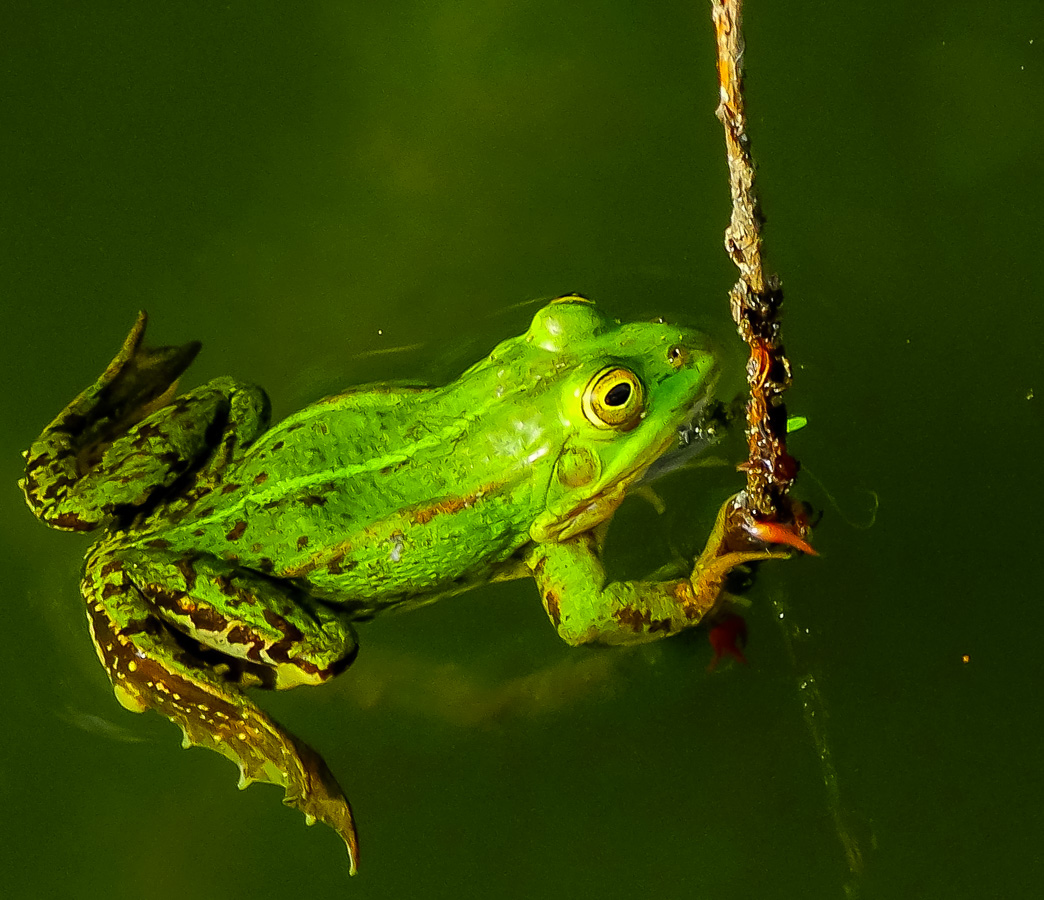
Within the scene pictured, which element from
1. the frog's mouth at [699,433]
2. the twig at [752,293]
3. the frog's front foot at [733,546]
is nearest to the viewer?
the twig at [752,293]

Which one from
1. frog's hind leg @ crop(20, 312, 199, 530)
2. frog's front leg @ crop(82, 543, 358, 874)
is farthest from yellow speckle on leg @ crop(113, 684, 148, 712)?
frog's hind leg @ crop(20, 312, 199, 530)

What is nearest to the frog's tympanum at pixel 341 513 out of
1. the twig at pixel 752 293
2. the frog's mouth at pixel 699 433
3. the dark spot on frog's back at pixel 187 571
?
the dark spot on frog's back at pixel 187 571

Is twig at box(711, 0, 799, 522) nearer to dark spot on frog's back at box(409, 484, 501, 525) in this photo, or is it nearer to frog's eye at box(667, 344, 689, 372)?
frog's eye at box(667, 344, 689, 372)

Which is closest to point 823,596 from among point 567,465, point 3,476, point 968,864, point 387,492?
point 968,864

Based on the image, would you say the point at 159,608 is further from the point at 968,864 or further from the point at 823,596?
the point at 968,864

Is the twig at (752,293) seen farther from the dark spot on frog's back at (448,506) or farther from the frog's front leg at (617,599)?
the dark spot on frog's back at (448,506)

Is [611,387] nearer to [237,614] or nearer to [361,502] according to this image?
[361,502]

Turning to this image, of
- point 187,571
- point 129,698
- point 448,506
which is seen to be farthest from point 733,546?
point 129,698
